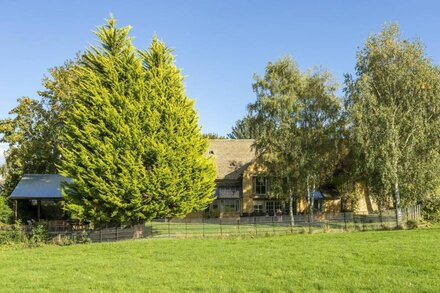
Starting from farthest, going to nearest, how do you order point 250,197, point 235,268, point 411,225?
point 250,197
point 411,225
point 235,268

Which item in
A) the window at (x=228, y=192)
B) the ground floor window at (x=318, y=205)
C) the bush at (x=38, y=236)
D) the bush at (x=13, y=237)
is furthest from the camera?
the ground floor window at (x=318, y=205)

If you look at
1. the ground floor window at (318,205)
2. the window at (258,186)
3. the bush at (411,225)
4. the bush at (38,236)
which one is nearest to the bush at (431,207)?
the bush at (411,225)

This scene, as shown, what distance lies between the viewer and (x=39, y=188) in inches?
1635

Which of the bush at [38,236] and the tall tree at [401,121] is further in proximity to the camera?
the tall tree at [401,121]

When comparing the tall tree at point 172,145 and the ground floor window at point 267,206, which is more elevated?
the tall tree at point 172,145

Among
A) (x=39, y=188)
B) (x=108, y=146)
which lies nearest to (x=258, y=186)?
(x=39, y=188)

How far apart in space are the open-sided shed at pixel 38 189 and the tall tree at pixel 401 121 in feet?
94.0

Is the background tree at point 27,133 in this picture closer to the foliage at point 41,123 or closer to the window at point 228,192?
the foliage at point 41,123

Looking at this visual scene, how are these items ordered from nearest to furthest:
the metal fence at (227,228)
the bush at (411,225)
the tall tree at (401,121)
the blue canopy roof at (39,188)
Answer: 1. the metal fence at (227,228)
2. the bush at (411,225)
3. the tall tree at (401,121)
4. the blue canopy roof at (39,188)

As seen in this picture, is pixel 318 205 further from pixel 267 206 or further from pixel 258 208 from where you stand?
pixel 258 208

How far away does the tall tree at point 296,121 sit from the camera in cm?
3931

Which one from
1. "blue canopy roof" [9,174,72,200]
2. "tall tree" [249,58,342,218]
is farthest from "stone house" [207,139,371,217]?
"blue canopy roof" [9,174,72,200]

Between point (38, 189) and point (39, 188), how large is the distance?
0.67 feet

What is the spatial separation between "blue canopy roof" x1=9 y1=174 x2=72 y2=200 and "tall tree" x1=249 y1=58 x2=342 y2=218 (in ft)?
67.5
